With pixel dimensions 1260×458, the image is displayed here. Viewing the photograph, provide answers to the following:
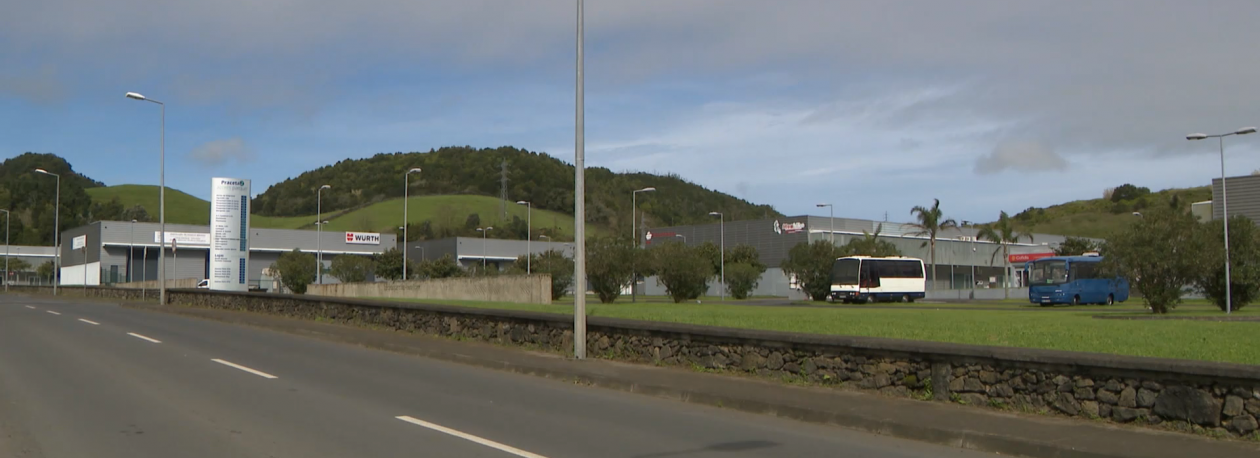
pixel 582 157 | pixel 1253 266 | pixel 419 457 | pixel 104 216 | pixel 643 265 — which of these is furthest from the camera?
pixel 104 216

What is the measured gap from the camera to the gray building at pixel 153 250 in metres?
89.2

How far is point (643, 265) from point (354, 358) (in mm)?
29632

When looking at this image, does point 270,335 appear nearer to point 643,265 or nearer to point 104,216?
point 643,265

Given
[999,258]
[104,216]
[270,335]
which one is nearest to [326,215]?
[104,216]

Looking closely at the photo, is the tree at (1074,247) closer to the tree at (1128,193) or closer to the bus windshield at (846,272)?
the bus windshield at (846,272)

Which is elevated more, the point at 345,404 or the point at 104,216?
the point at 104,216

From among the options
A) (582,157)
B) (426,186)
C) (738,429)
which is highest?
(426,186)

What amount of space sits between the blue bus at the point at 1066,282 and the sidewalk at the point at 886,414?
139 feet

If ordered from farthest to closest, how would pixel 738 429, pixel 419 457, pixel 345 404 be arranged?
pixel 345 404 → pixel 738 429 → pixel 419 457

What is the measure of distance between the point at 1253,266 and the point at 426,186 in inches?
6210

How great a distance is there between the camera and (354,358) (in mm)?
18734

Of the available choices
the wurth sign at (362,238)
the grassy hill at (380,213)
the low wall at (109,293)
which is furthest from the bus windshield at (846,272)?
the grassy hill at (380,213)

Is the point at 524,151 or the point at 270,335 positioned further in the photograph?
the point at 524,151

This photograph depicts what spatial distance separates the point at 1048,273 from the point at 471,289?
32458 millimetres
